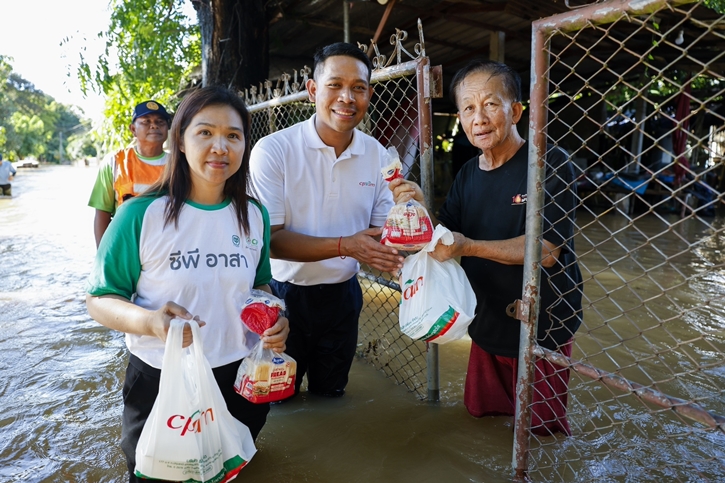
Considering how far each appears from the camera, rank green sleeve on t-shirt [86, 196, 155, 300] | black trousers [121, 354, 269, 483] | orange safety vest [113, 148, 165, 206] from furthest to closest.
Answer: orange safety vest [113, 148, 165, 206] < black trousers [121, 354, 269, 483] < green sleeve on t-shirt [86, 196, 155, 300]

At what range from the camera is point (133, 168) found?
3975 mm

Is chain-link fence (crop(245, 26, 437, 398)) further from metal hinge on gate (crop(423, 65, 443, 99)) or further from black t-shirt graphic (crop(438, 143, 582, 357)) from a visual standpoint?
black t-shirt graphic (crop(438, 143, 582, 357))

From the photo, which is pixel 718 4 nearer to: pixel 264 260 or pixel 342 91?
pixel 342 91

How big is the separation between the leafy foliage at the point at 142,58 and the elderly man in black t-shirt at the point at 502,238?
6.44m

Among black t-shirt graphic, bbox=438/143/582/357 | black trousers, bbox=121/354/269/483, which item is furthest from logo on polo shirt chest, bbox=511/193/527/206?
black trousers, bbox=121/354/269/483

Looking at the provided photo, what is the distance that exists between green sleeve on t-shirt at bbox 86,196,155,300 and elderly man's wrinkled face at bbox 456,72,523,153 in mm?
1482

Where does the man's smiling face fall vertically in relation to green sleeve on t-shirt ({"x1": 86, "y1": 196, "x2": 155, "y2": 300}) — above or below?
above

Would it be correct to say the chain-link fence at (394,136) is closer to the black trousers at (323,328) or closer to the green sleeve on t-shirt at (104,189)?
the black trousers at (323,328)

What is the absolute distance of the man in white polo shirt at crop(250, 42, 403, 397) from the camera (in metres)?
2.57

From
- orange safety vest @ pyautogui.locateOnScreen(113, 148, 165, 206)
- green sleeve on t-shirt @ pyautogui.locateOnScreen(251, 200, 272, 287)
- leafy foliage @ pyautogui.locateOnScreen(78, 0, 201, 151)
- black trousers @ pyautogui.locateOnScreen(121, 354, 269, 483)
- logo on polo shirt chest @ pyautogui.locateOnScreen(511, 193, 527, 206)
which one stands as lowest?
black trousers @ pyautogui.locateOnScreen(121, 354, 269, 483)

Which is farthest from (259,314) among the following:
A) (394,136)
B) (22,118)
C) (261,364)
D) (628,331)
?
(22,118)

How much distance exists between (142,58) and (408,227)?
7317 mm

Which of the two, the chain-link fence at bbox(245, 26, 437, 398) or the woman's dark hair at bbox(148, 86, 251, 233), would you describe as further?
the chain-link fence at bbox(245, 26, 437, 398)

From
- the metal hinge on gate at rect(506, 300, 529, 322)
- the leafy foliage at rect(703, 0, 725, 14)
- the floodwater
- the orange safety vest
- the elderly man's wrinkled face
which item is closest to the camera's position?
the metal hinge on gate at rect(506, 300, 529, 322)
